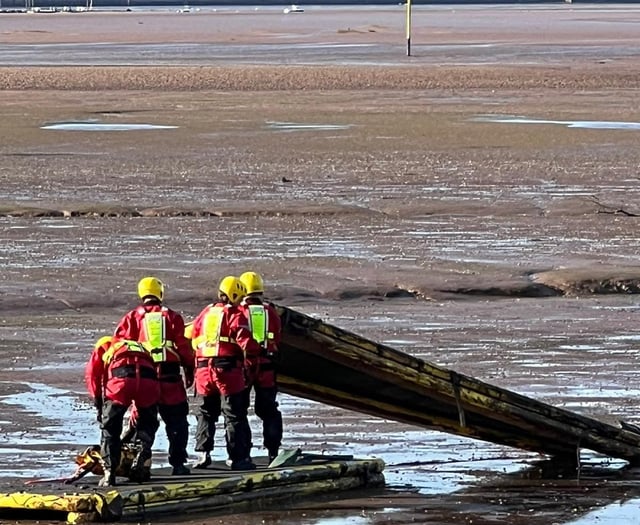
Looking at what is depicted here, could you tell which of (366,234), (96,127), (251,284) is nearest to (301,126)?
(96,127)

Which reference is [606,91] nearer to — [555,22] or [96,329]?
[96,329]

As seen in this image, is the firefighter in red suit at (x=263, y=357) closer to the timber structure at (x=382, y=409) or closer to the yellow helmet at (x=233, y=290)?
the yellow helmet at (x=233, y=290)

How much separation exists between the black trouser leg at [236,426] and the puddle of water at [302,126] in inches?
871

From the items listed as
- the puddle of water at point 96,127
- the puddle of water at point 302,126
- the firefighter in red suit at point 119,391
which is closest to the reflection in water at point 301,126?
the puddle of water at point 302,126

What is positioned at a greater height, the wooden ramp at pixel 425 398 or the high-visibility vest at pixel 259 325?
the high-visibility vest at pixel 259 325

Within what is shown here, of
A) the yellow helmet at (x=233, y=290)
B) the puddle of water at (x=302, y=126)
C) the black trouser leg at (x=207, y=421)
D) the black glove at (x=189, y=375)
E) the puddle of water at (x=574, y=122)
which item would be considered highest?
the yellow helmet at (x=233, y=290)

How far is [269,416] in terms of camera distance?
1038 cm

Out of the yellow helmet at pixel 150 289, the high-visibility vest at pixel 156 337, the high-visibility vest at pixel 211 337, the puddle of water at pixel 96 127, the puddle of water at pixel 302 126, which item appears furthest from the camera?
the puddle of water at pixel 96 127

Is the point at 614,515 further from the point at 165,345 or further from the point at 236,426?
the point at 165,345

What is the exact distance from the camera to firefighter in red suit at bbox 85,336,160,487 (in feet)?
30.9

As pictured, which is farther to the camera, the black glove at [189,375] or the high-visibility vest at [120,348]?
the black glove at [189,375]

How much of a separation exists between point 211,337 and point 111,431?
87cm

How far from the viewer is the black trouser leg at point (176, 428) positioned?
32.3 feet

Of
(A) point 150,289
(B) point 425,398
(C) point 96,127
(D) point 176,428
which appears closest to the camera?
(A) point 150,289
